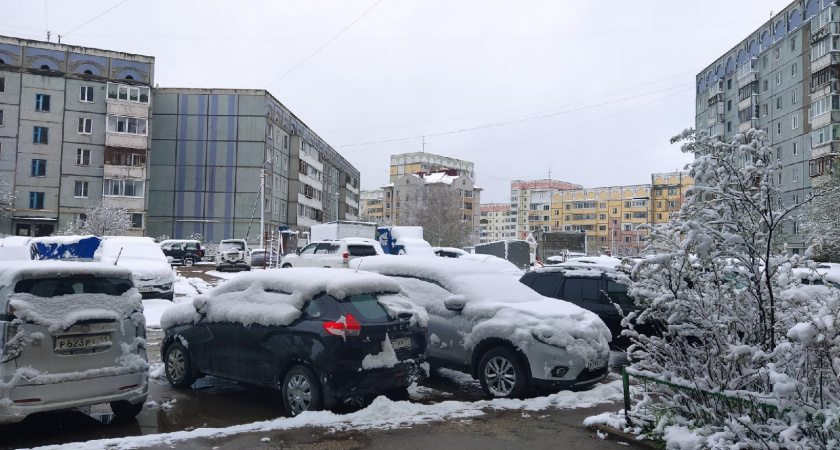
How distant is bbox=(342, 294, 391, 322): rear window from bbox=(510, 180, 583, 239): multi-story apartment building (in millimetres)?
132053

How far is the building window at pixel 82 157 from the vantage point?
51281 mm

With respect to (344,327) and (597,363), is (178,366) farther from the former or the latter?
(597,363)

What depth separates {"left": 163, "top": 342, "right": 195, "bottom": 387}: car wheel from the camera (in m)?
8.05

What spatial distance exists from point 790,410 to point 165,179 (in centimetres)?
5936

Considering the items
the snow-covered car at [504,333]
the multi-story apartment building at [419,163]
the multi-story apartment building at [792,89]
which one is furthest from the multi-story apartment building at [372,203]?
the snow-covered car at [504,333]

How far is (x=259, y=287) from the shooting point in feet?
25.2

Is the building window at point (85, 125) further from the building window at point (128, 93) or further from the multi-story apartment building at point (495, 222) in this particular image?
the multi-story apartment building at point (495, 222)

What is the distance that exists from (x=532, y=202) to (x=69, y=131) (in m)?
104

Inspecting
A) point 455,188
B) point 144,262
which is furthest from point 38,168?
point 455,188

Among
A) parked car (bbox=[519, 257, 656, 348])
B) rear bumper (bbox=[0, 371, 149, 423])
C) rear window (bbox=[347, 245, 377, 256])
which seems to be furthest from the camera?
rear window (bbox=[347, 245, 377, 256])

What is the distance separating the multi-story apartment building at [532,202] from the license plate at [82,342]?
13363 cm

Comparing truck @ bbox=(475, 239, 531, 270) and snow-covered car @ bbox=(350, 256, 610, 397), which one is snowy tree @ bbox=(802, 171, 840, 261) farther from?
snow-covered car @ bbox=(350, 256, 610, 397)

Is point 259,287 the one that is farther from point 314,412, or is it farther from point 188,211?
point 188,211

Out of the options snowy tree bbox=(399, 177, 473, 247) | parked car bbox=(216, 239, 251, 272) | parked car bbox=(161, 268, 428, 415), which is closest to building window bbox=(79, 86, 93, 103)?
parked car bbox=(216, 239, 251, 272)
